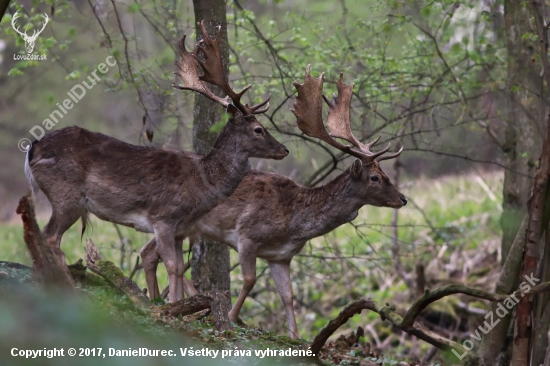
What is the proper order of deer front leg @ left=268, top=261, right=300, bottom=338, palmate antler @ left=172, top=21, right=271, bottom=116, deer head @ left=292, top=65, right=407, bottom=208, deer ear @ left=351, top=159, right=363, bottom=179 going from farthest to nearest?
deer front leg @ left=268, top=261, right=300, bottom=338, deer ear @ left=351, top=159, right=363, bottom=179, deer head @ left=292, top=65, right=407, bottom=208, palmate antler @ left=172, top=21, right=271, bottom=116

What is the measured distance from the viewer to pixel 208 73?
7.74m

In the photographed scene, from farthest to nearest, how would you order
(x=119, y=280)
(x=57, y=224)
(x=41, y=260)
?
(x=57, y=224) → (x=119, y=280) → (x=41, y=260)

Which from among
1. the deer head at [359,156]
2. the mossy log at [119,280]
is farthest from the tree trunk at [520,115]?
the mossy log at [119,280]

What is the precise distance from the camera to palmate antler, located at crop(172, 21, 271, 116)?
7715 mm

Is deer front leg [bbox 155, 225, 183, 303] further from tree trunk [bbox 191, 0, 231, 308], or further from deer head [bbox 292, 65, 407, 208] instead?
deer head [bbox 292, 65, 407, 208]

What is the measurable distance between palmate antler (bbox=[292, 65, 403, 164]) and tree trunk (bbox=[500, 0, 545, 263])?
87.9 inches

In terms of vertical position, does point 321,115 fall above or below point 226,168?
above

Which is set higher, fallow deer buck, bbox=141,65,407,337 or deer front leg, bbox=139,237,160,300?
fallow deer buck, bbox=141,65,407,337

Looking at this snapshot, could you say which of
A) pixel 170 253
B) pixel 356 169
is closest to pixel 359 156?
pixel 356 169

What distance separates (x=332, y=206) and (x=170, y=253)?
2.06 meters

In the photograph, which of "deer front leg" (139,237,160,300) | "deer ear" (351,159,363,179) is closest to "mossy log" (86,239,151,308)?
"deer front leg" (139,237,160,300)

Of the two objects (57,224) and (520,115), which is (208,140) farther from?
(520,115)

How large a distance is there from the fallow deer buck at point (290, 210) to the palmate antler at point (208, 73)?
3.58 feet

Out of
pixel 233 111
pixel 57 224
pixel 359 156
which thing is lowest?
pixel 57 224
